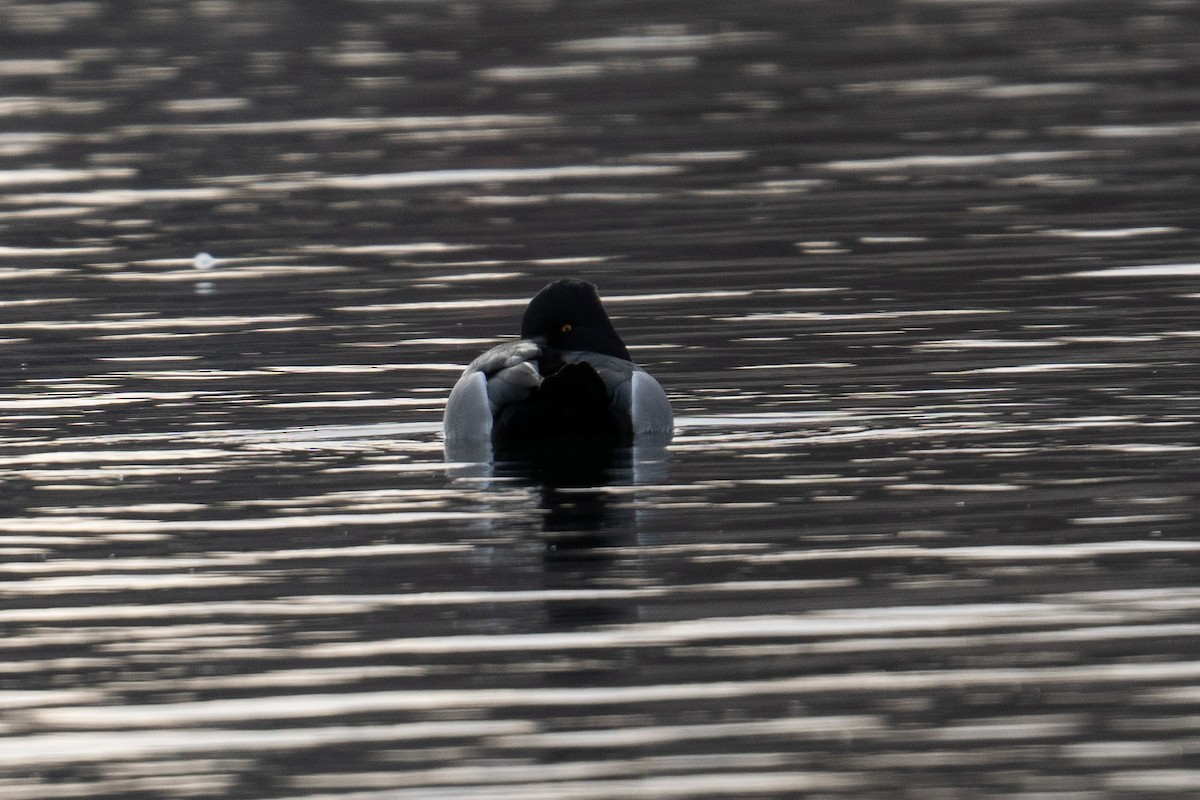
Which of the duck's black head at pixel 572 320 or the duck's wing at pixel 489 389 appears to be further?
the duck's black head at pixel 572 320

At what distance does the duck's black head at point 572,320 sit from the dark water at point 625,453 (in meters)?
0.59

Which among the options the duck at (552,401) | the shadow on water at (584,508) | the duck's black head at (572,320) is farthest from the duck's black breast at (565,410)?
the duck's black head at (572,320)

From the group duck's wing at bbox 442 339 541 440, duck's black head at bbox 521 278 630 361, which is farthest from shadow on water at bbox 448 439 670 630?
duck's black head at bbox 521 278 630 361

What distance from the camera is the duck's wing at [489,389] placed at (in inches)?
474

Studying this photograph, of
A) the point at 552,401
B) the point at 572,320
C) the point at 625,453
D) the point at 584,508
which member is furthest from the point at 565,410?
the point at 572,320

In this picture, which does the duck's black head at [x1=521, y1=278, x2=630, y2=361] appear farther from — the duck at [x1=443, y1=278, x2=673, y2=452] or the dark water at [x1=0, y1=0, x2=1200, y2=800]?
the dark water at [x1=0, y1=0, x2=1200, y2=800]

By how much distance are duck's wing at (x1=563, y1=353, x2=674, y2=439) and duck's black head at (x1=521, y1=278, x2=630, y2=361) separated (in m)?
0.51

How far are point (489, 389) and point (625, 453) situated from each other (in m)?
0.70

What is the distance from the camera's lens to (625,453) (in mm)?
12039

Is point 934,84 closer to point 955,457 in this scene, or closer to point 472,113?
point 472,113

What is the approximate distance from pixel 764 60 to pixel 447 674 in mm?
22378

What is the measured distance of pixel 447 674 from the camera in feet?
27.0

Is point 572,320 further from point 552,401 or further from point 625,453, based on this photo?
point 552,401

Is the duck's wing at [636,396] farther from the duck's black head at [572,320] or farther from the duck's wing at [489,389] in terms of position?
the duck's black head at [572,320]
